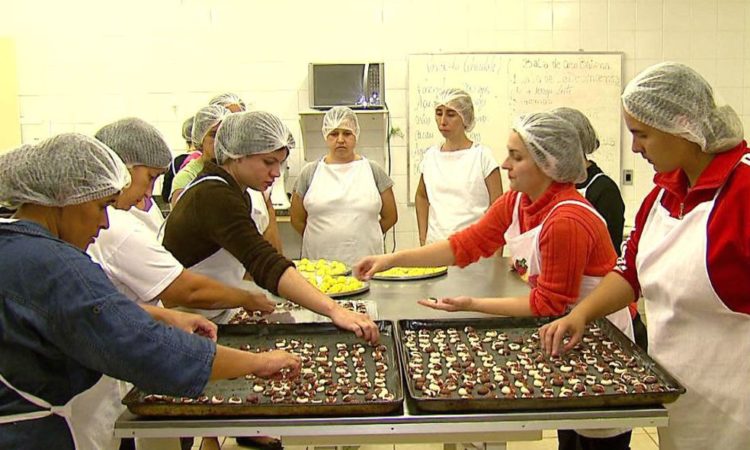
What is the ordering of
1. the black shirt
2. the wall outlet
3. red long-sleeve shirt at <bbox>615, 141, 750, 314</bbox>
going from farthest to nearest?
the wall outlet → the black shirt → red long-sleeve shirt at <bbox>615, 141, 750, 314</bbox>

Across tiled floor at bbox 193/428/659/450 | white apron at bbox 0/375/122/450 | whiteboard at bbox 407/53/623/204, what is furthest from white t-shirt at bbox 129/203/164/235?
whiteboard at bbox 407/53/623/204

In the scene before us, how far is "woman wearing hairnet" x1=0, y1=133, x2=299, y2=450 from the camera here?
1.22 meters

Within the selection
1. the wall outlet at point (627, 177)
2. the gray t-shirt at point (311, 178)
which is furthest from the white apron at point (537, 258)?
the wall outlet at point (627, 177)

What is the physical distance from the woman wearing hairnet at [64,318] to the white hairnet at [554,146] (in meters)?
1.10

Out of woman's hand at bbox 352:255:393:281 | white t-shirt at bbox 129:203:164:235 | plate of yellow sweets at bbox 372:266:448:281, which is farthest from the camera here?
plate of yellow sweets at bbox 372:266:448:281

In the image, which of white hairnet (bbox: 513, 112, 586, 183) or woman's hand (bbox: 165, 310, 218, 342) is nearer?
woman's hand (bbox: 165, 310, 218, 342)

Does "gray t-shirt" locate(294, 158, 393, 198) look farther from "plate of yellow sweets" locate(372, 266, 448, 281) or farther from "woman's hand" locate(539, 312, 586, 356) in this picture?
"woman's hand" locate(539, 312, 586, 356)

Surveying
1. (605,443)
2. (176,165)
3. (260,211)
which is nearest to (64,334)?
(605,443)

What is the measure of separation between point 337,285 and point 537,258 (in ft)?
2.68

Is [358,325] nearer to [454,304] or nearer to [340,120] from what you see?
[454,304]

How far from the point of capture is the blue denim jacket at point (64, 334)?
48.1 inches

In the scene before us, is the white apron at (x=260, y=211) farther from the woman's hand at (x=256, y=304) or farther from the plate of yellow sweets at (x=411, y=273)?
the woman's hand at (x=256, y=304)

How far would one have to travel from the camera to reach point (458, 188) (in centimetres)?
380

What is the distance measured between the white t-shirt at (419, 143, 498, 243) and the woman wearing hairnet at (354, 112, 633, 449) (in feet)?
4.70
